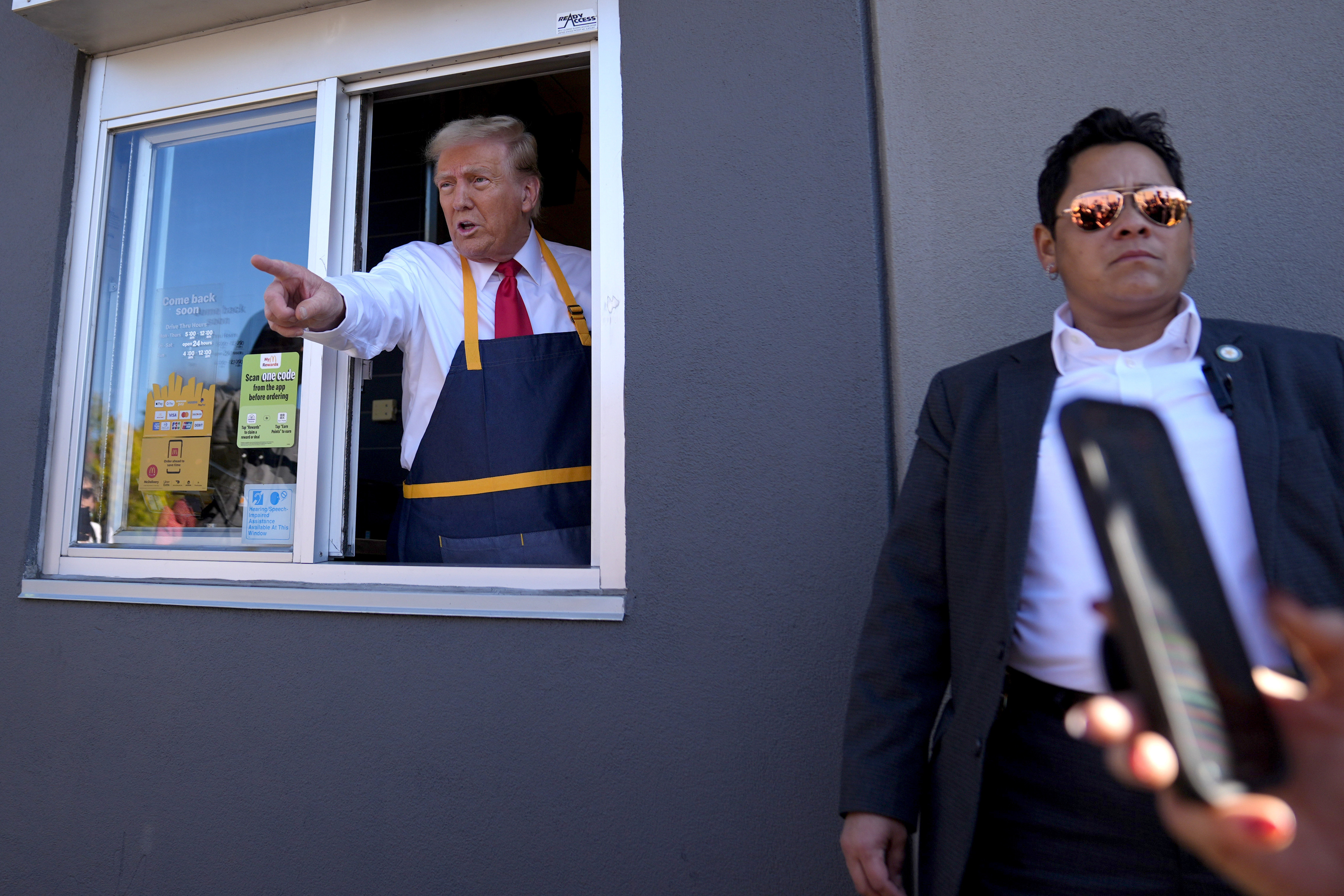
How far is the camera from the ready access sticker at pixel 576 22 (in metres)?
2.47

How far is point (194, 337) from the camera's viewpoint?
3064 mm

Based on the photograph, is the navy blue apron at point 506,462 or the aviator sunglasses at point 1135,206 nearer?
the aviator sunglasses at point 1135,206

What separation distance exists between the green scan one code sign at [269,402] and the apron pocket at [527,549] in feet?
2.29

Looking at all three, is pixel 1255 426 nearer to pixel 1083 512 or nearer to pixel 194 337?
pixel 1083 512

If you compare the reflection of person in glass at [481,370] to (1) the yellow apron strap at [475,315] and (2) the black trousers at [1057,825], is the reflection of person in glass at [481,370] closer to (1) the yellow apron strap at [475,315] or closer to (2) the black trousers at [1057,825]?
(1) the yellow apron strap at [475,315]

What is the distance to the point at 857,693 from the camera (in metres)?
1.56

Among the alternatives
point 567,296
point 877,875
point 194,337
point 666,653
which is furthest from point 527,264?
point 877,875

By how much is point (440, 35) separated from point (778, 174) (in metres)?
1.25

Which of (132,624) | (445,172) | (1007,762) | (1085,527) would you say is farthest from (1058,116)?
(132,624)

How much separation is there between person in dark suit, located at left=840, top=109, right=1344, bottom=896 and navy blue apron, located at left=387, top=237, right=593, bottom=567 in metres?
1.34

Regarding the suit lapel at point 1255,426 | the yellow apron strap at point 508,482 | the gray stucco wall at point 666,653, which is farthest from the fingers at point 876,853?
the yellow apron strap at point 508,482

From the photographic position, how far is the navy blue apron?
2689 mm

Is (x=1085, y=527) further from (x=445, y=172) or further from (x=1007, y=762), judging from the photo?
(x=445, y=172)

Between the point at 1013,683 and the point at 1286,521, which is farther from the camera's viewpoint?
the point at 1013,683
